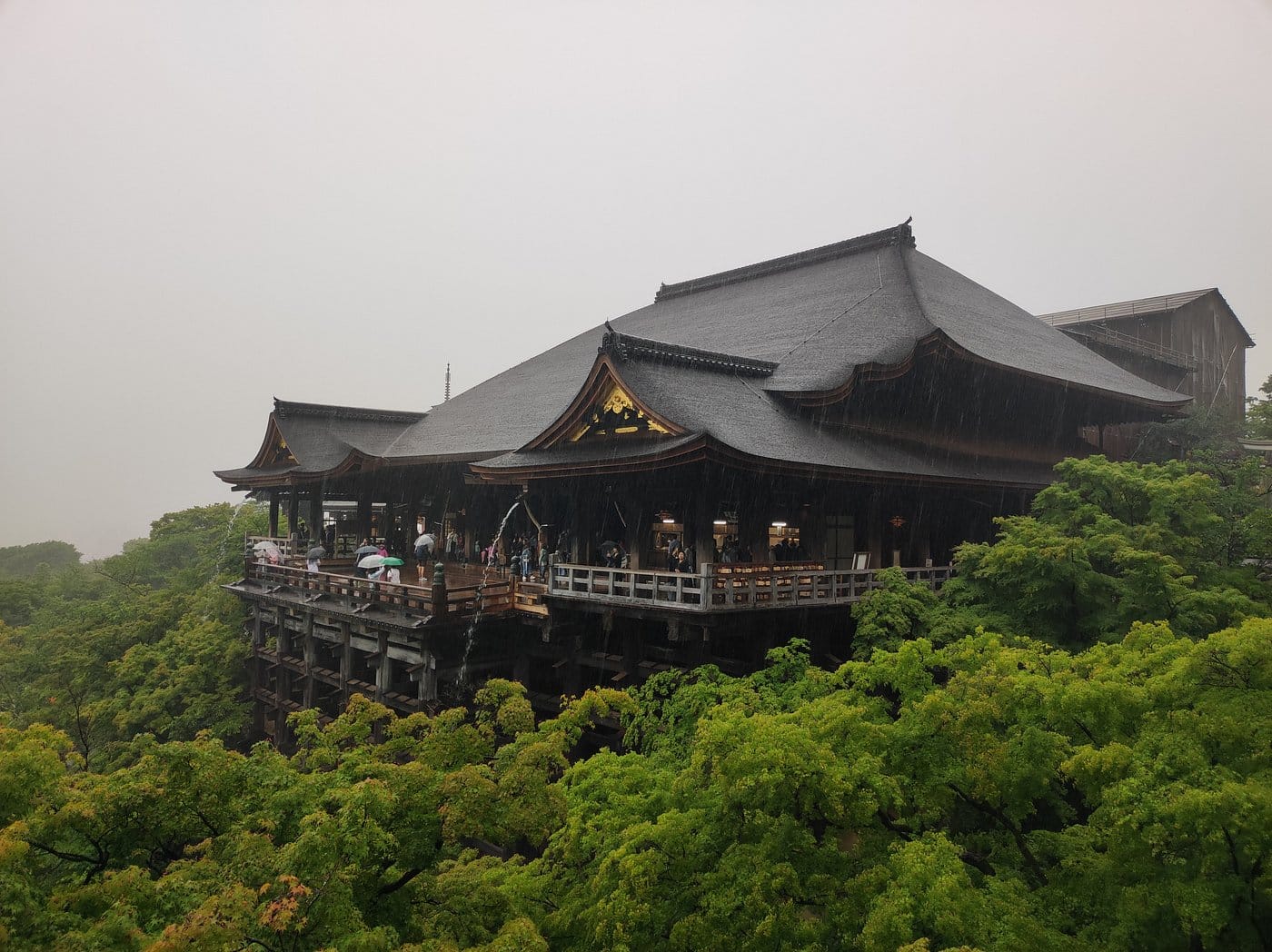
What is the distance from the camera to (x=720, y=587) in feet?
46.6

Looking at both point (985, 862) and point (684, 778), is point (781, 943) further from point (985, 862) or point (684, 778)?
point (985, 862)

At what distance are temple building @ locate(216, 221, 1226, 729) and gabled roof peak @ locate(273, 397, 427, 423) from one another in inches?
5.1

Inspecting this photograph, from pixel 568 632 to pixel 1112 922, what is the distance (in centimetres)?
1137

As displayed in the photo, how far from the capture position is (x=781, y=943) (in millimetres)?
6141

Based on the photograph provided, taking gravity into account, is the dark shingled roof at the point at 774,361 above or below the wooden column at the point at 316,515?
above

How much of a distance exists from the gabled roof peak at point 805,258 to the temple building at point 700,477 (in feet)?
0.48

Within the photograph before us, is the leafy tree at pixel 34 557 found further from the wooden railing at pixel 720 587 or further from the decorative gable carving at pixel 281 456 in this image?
the wooden railing at pixel 720 587

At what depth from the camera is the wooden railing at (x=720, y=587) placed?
12469 millimetres

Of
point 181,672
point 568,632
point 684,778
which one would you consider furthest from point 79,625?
point 684,778

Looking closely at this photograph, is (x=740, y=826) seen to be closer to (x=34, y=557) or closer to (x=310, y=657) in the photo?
(x=310, y=657)

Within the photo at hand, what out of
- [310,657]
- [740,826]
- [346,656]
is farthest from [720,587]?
[310,657]

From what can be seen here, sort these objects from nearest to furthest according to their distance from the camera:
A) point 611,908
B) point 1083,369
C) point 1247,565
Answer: point 611,908 < point 1247,565 < point 1083,369

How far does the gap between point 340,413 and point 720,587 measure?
19836 mm

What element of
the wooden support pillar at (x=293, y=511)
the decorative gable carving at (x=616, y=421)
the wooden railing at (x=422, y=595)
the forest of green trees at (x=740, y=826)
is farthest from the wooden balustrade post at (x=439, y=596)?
the wooden support pillar at (x=293, y=511)
